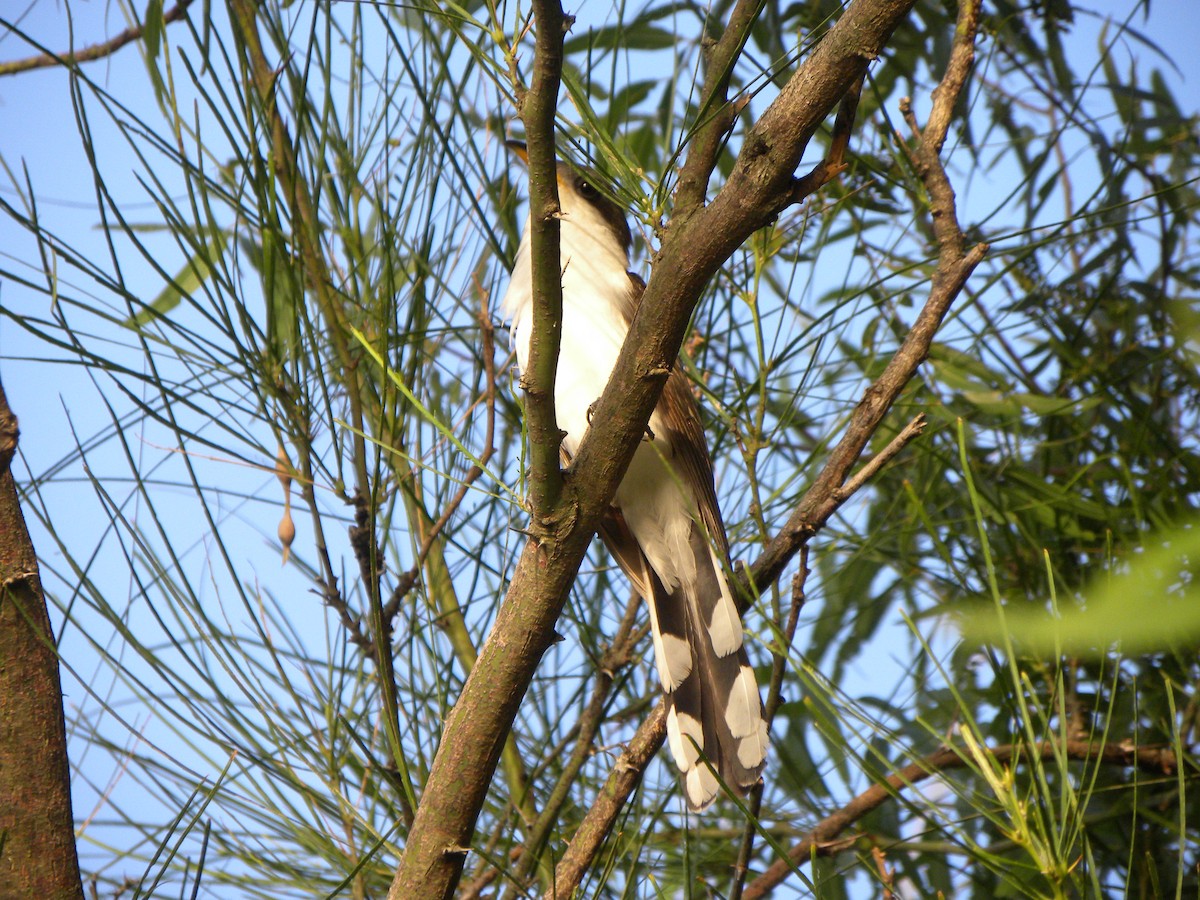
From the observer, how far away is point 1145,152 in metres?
2.27

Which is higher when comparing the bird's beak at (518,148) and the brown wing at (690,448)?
the bird's beak at (518,148)

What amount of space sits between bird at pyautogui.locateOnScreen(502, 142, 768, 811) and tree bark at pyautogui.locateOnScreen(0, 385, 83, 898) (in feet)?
2.37

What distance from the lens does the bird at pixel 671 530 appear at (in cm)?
168

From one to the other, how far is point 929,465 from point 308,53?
1.44 metres

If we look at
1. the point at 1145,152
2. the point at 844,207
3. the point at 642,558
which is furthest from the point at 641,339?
the point at 1145,152

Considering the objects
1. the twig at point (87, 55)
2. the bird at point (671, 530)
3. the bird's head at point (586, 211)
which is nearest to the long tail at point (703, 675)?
the bird at point (671, 530)

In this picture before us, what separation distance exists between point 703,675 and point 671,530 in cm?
29

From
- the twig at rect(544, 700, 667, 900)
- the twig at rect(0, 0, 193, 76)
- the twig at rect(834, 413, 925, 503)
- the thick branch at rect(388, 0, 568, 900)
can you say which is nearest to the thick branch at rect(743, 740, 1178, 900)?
the twig at rect(544, 700, 667, 900)

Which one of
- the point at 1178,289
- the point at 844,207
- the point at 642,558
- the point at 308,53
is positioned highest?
the point at 1178,289

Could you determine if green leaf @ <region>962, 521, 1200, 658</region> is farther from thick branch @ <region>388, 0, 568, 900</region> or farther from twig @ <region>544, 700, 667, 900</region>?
twig @ <region>544, 700, 667, 900</region>

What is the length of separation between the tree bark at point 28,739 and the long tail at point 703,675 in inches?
30.2

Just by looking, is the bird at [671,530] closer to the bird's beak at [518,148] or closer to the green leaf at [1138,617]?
the bird's beak at [518,148]

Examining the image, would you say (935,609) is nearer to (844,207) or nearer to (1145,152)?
(844,207)

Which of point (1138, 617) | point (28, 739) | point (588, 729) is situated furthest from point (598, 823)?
point (1138, 617)
